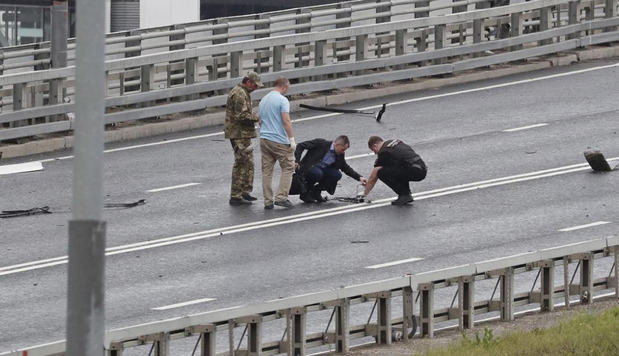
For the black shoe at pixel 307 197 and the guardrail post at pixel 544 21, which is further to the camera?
the guardrail post at pixel 544 21

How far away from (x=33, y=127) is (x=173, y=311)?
9.65 m

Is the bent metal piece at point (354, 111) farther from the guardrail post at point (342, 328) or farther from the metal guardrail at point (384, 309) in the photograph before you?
the guardrail post at point (342, 328)

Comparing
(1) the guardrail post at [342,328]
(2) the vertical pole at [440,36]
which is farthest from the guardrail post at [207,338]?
(2) the vertical pole at [440,36]

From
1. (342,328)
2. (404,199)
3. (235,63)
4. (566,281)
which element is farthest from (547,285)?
(235,63)

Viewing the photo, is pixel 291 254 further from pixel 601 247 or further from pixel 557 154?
pixel 557 154

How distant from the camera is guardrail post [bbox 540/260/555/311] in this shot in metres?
14.7

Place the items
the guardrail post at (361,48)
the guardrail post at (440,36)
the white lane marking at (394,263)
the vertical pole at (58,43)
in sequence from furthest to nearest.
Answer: the guardrail post at (440,36), the guardrail post at (361,48), the vertical pole at (58,43), the white lane marking at (394,263)

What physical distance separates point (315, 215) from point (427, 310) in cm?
611

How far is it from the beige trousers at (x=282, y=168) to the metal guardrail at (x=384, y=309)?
479 cm

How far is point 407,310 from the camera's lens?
13.8m

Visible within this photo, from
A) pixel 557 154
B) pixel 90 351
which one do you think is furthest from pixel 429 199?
pixel 90 351

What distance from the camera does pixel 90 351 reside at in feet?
27.6

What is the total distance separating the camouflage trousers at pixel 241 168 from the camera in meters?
20.3

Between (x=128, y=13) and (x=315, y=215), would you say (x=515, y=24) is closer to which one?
(x=315, y=215)
